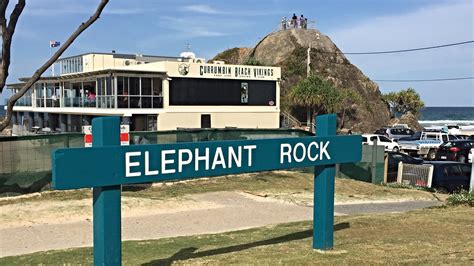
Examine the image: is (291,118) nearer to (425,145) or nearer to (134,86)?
(134,86)

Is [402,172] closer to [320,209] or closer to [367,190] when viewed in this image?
[367,190]

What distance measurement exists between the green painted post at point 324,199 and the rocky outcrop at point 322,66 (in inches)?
2298

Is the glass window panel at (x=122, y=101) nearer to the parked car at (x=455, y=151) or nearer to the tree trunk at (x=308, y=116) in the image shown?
the parked car at (x=455, y=151)

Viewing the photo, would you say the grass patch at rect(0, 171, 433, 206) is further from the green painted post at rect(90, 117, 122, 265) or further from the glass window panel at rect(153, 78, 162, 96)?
the glass window panel at rect(153, 78, 162, 96)

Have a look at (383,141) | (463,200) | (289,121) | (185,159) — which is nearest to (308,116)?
(289,121)

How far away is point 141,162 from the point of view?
478 centimetres

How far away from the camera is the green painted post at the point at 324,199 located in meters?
6.57

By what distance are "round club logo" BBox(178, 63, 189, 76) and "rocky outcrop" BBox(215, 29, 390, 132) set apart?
85.2ft

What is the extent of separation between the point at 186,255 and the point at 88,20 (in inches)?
166

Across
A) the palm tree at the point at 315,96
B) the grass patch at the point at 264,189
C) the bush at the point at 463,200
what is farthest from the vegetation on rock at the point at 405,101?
the bush at the point at 463,200

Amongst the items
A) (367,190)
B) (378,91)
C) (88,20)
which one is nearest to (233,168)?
(88,20)

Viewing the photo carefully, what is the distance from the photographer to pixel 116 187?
4695mm

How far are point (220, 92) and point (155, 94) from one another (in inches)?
235

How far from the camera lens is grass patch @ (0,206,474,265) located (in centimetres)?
602
